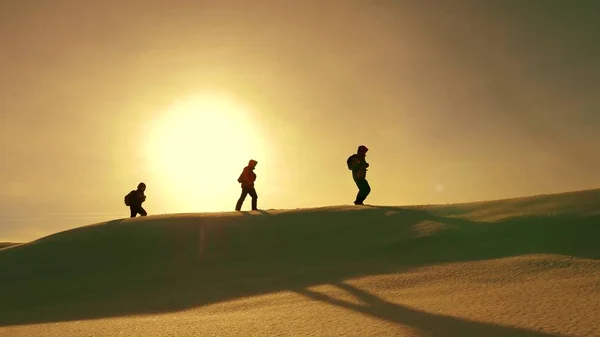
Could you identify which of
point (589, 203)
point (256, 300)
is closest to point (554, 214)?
point (589, 203)

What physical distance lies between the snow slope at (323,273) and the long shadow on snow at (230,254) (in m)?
0.05

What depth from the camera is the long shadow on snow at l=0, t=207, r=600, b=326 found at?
950cm

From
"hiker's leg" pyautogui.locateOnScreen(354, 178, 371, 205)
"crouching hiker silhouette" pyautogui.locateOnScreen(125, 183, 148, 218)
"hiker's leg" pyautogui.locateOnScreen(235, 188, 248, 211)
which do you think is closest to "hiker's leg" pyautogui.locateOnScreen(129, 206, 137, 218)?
"crouching hiker silhouette" pyautogui.locateOnScreen(125, 183, 148, 218)

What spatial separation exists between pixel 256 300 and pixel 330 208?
8.04 meters

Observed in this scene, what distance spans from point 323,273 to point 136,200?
11.2 metres

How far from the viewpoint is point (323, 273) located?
394 inches

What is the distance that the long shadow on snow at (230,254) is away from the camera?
950 cm

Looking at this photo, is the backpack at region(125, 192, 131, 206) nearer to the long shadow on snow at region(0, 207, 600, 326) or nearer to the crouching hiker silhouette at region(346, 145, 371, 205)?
the long shadow on snow at region(0, 207, 600, 326)

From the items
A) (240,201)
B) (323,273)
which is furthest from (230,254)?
(240,201)

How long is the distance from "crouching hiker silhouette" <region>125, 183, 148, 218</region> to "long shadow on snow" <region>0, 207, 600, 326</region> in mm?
2875

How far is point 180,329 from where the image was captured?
6168 millimetres

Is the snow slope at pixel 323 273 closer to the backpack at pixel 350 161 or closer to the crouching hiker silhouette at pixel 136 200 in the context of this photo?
the backpack at pixel 350 161

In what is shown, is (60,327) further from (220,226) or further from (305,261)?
(220,226)

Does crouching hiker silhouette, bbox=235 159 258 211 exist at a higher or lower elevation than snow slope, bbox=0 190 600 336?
higher
